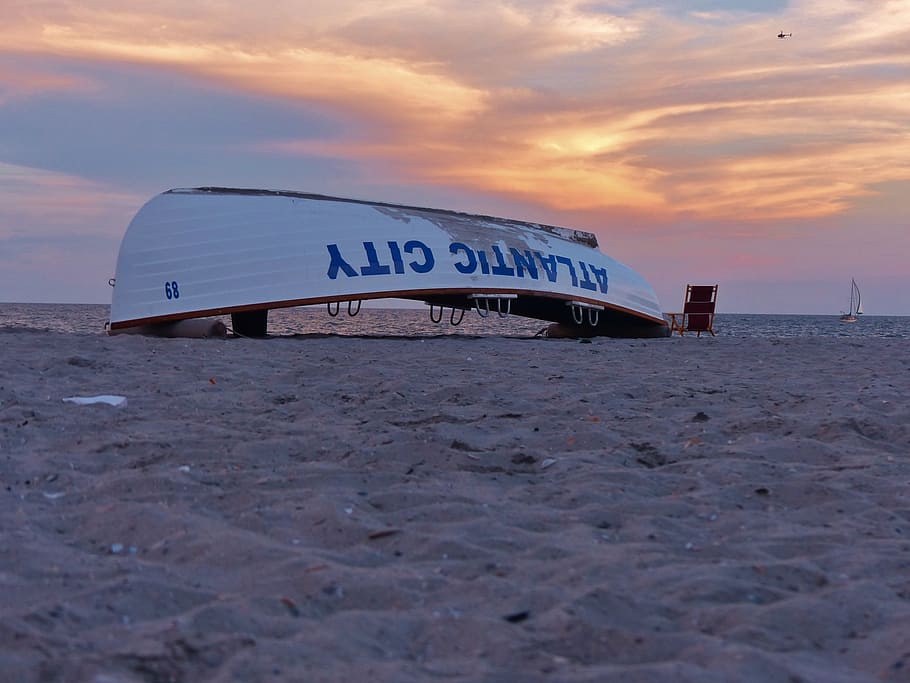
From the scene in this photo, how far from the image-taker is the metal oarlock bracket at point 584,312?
515 inches

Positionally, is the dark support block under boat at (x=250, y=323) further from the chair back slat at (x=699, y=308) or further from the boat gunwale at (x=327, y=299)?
the chair back slat at (x=699, y=308)

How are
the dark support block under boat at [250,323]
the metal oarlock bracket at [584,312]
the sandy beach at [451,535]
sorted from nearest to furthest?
the sandy beach at [451,535] → the dark support block under boat at [250,323] → the metal oarlock bracket at [584,312]

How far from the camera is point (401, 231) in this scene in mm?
11602

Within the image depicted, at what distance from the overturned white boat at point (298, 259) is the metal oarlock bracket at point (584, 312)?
1.08ft

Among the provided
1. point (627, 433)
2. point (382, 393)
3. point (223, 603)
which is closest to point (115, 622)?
point (223, 603)

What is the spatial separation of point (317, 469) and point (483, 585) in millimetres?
1372

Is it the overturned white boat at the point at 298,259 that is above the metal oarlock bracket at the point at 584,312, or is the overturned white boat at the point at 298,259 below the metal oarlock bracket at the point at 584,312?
above

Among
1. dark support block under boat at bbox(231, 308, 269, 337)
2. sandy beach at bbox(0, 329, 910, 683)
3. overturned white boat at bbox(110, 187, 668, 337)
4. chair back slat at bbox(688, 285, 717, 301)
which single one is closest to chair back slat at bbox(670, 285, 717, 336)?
chair back slat at bbox(688, 285, 717, 301)

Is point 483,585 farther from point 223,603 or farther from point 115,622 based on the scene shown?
point 115,622

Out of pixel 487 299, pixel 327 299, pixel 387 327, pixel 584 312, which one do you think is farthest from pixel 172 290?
pixel 387 327

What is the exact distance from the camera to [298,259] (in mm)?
10852

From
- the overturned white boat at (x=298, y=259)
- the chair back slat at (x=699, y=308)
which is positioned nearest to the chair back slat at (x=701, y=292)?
the chair back slat at (x=699, y=308)

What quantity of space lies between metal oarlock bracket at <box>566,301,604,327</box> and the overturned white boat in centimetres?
33

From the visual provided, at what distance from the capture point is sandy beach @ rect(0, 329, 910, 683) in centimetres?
190
